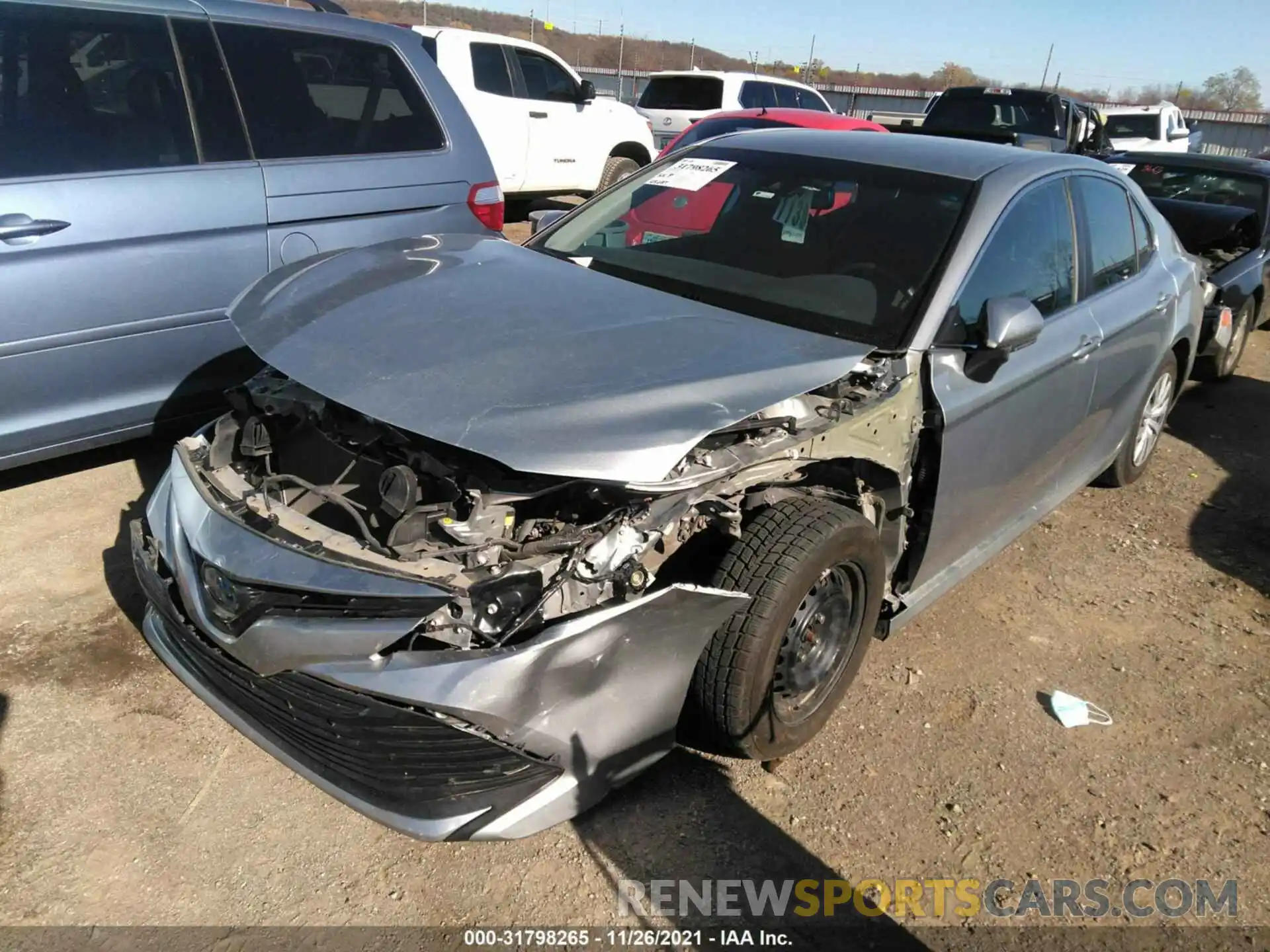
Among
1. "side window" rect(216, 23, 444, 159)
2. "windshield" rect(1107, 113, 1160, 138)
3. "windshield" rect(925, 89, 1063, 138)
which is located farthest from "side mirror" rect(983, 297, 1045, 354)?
"windshield" rect(1107, 113, 1160, 138)

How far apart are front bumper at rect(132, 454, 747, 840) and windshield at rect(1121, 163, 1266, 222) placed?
6998 mm

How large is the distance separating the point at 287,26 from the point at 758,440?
3217 mm

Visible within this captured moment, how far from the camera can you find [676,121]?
12148 mm

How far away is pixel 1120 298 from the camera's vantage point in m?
3.81

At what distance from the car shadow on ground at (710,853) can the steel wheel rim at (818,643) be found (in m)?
0.27

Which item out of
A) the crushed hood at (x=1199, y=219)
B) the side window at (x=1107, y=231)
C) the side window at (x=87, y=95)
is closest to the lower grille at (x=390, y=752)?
the side window at (x=87, y=95)

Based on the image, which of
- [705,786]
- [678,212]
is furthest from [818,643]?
[678,212]

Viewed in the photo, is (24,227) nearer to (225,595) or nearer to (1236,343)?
(225,595)

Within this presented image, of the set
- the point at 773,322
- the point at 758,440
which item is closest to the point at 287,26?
the point at 773,322

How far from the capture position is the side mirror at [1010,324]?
2.78 metres

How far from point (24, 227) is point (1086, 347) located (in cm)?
385

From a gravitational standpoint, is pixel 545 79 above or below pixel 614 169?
above

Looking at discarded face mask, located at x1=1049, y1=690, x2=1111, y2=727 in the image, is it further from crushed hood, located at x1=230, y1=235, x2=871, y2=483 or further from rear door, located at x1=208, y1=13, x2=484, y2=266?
rear door, located at x1=208, y1=13, x2=484, y2=266

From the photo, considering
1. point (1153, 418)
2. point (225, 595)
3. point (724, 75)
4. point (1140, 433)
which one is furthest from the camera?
point (724, 75)
